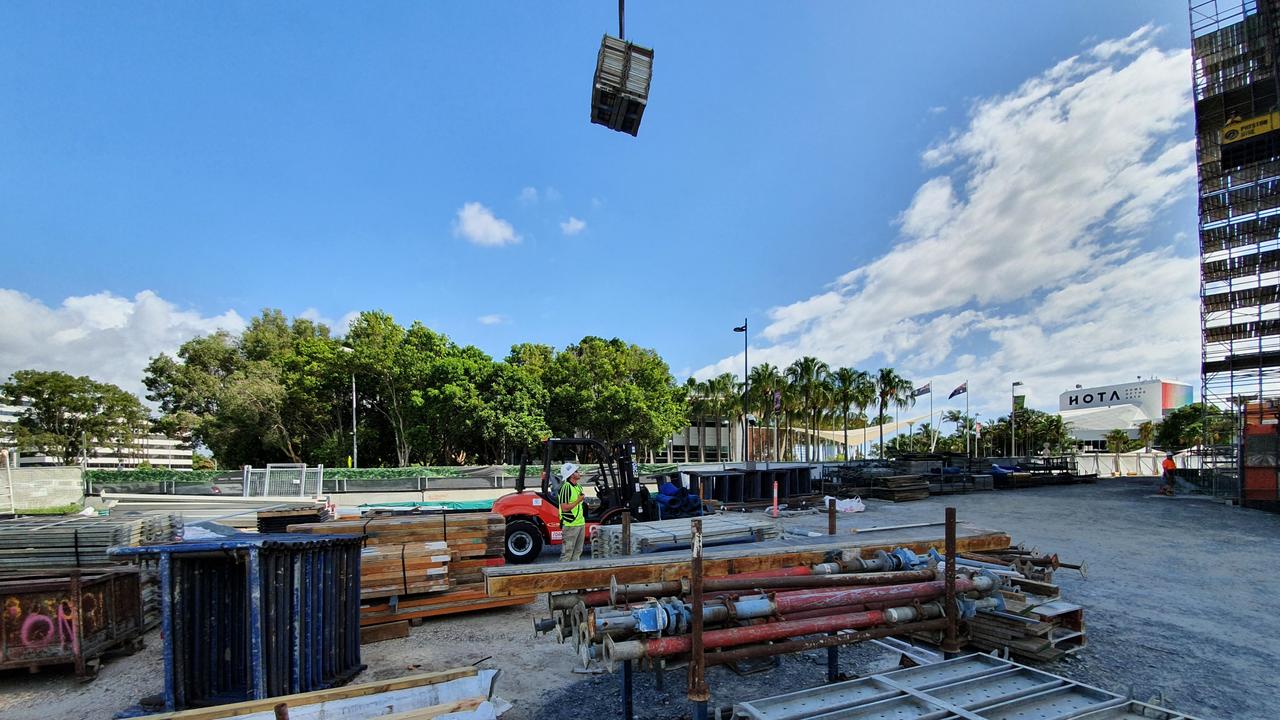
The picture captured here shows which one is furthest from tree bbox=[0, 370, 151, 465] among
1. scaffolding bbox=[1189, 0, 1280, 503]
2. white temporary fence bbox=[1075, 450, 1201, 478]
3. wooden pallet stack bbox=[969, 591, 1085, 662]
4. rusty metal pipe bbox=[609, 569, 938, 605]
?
white temporary fence bbox=[1075, 450, 1201, 478]

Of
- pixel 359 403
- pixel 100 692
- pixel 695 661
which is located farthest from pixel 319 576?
pixel 359 403

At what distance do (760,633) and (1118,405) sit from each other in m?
110

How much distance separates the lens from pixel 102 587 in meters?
6.21

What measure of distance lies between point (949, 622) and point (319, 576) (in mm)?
5789

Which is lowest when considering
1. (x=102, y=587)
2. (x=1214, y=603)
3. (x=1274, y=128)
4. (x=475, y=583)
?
(x=1214, y=603)

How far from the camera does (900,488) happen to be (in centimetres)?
2470

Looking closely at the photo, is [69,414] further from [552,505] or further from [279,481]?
[552,505]

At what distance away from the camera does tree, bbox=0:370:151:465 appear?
140 ft

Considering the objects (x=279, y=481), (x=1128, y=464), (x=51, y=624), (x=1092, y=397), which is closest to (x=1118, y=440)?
(x=1128, y=464)

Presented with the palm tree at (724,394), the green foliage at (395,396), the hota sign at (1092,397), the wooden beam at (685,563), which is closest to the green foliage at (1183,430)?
the palm tree at (724,394)

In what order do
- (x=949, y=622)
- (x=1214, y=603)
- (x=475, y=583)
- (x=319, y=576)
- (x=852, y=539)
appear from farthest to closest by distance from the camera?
(x=1214, y=603) → (x=475, y=583) → (x=852, y=539) → (x=319, y=576) → (x=949, y=622)

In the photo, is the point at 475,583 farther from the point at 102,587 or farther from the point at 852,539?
the point at 852,539

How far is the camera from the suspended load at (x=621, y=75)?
5609mm

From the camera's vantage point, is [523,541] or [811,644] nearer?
[811,644]
